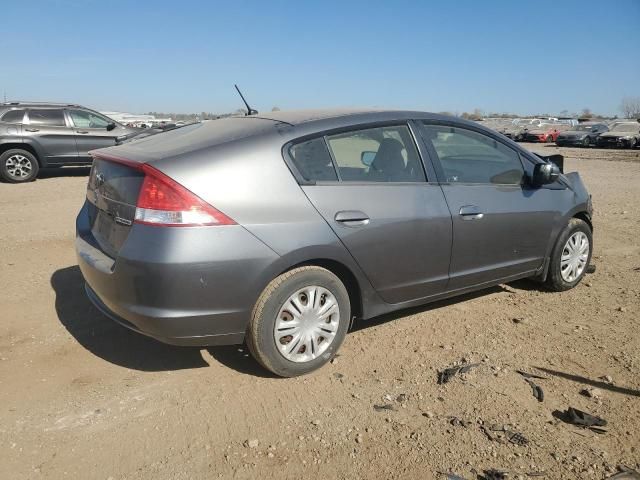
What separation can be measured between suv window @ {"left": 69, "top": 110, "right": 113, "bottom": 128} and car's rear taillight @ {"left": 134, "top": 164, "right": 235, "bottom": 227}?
11.0m

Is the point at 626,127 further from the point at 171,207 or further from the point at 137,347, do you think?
the point at 171,207

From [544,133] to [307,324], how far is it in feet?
123

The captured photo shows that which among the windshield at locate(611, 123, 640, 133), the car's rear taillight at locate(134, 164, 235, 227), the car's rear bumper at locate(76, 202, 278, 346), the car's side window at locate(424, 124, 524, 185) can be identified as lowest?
the car's rear bumper at locate(76, 202, 278, 346)

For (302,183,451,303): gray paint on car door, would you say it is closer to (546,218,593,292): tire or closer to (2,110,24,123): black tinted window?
(546,218,593,292): tire

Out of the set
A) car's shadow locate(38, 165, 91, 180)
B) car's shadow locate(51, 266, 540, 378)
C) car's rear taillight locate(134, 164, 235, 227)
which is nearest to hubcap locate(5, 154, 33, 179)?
car's shadow locate(38, 165, 91, 180)

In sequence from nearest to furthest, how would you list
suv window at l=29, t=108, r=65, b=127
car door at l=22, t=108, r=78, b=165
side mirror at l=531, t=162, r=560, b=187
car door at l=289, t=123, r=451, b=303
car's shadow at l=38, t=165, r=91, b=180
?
car door at l=289, t=123, r=451, b=303
side mirror at l=531, t=162, r=560, b=187
car door at l=22, t=108, r=78, b=165
suv window at l=29, t=108, r=65, b=127
car's shadow at l=38, t=165, r=91, b=180

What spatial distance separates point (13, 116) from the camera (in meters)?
11.8

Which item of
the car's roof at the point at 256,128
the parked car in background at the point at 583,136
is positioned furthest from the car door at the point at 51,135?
the parked car in background at the point at 583,136

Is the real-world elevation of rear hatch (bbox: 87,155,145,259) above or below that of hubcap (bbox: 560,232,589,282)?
above

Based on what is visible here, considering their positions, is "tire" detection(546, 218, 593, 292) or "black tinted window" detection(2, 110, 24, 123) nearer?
"tire" detection(546, 218, 593, 292)

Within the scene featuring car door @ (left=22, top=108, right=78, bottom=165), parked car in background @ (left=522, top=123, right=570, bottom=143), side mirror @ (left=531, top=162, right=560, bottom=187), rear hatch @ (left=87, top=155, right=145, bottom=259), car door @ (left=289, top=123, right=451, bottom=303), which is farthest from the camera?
parked car in background @ (left=522, top=123, right=570, bottom=143)

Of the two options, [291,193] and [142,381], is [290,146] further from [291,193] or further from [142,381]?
[142,381]

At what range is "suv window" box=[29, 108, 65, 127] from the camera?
11991 millimetres

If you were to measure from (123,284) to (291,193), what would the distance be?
107 centimetres
